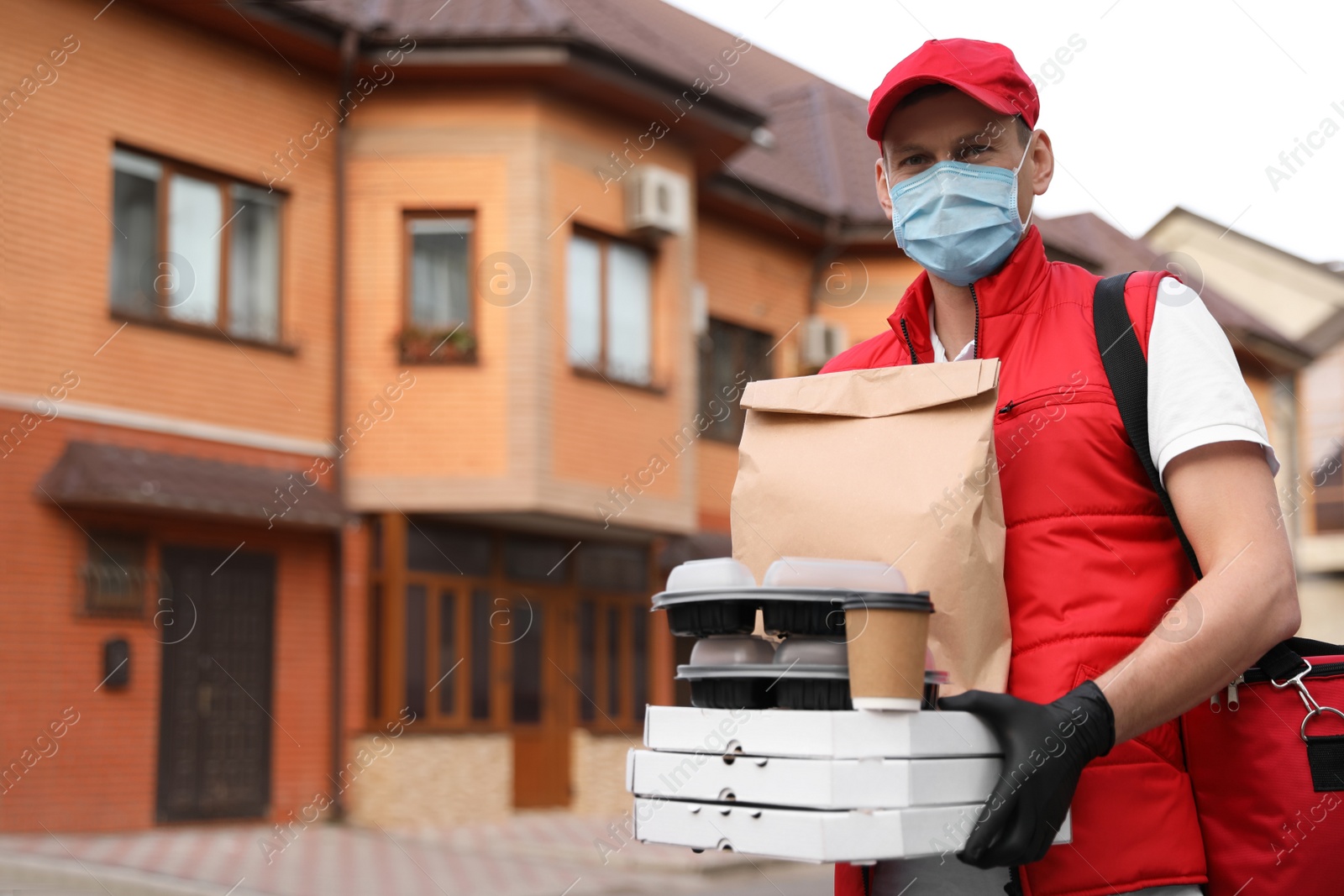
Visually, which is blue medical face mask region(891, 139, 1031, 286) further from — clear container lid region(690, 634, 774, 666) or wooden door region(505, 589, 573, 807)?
wooden door region(505, 589, 573, 807)

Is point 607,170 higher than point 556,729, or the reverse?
point 607,170

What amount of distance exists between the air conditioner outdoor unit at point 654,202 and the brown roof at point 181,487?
5066mm

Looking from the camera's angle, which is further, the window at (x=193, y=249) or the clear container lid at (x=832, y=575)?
the window at (x=193, y=249)

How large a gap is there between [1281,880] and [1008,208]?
3.43ft

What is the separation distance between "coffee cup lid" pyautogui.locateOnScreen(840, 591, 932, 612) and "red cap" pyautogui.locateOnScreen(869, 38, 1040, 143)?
0.77 m

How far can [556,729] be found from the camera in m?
17.4

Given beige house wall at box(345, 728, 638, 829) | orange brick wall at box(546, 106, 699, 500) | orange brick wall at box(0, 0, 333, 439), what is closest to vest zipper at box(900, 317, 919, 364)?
orange brick wall at box(0, 0, 333, 439)

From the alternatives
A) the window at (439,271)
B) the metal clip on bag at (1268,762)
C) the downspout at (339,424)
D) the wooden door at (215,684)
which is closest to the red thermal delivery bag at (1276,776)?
the metal clip on bag at (1268,762)

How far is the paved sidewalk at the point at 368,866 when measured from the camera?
32.4 feet

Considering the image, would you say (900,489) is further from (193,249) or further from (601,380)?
(601,380)

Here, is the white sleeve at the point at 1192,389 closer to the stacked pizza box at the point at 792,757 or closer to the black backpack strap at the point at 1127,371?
the black backpack strap at the point at 1127,371

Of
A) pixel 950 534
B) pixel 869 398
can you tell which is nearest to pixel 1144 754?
pixel 950 534

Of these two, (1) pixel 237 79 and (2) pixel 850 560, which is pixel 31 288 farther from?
(2) pixel 850 560

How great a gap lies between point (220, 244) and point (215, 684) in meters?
4.45
